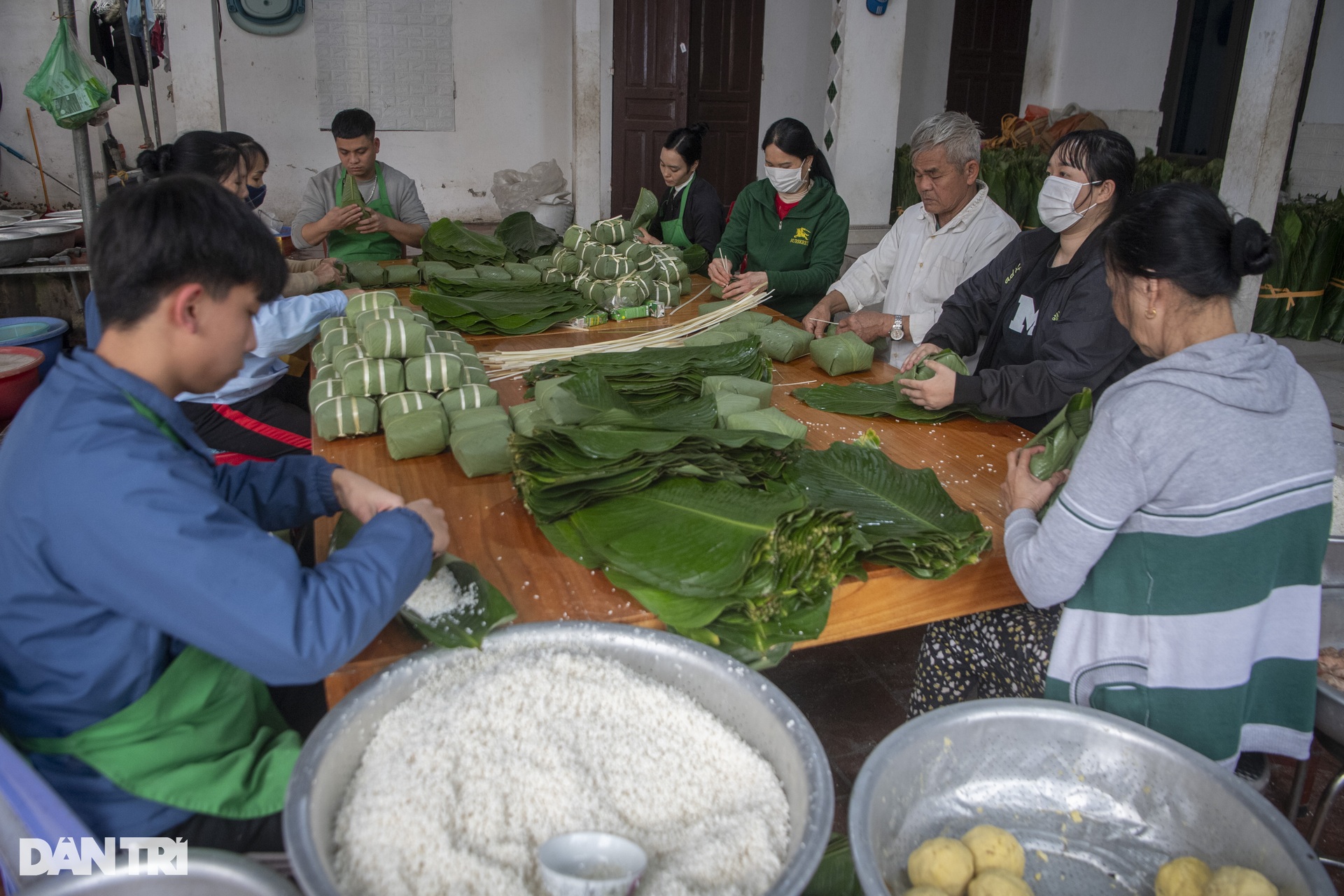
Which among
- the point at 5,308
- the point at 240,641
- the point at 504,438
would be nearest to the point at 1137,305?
the point at 504,438

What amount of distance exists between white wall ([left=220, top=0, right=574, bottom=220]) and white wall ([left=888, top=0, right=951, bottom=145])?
3.76 meters

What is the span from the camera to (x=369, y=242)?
4844 mm

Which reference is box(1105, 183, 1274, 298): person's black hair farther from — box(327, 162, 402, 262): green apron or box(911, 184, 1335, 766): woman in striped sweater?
box(327, 162, 402, 262): green apron

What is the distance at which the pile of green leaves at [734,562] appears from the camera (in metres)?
1.57

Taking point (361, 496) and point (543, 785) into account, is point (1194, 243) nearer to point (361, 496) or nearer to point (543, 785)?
point (543, 785)

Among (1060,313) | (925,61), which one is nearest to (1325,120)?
(925,61)

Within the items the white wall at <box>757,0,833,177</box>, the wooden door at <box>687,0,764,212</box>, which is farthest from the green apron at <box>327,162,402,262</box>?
the white wall at <box>757,0,833,177</box>

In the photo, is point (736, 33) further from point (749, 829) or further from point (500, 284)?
point (749, 829)

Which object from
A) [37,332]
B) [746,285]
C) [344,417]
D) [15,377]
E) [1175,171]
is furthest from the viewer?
[1175,171]

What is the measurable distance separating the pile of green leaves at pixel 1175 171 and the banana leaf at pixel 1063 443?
17.5ft

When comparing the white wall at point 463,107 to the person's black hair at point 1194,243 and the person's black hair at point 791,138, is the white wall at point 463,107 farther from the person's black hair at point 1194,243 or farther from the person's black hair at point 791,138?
the person's black hair at point 1194,243

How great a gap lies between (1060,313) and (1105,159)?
1.52 ft

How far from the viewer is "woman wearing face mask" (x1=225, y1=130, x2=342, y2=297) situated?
3.59m

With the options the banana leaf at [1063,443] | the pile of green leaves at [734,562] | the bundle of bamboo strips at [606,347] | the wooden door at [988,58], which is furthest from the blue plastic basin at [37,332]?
the wooden door at [988,58]
